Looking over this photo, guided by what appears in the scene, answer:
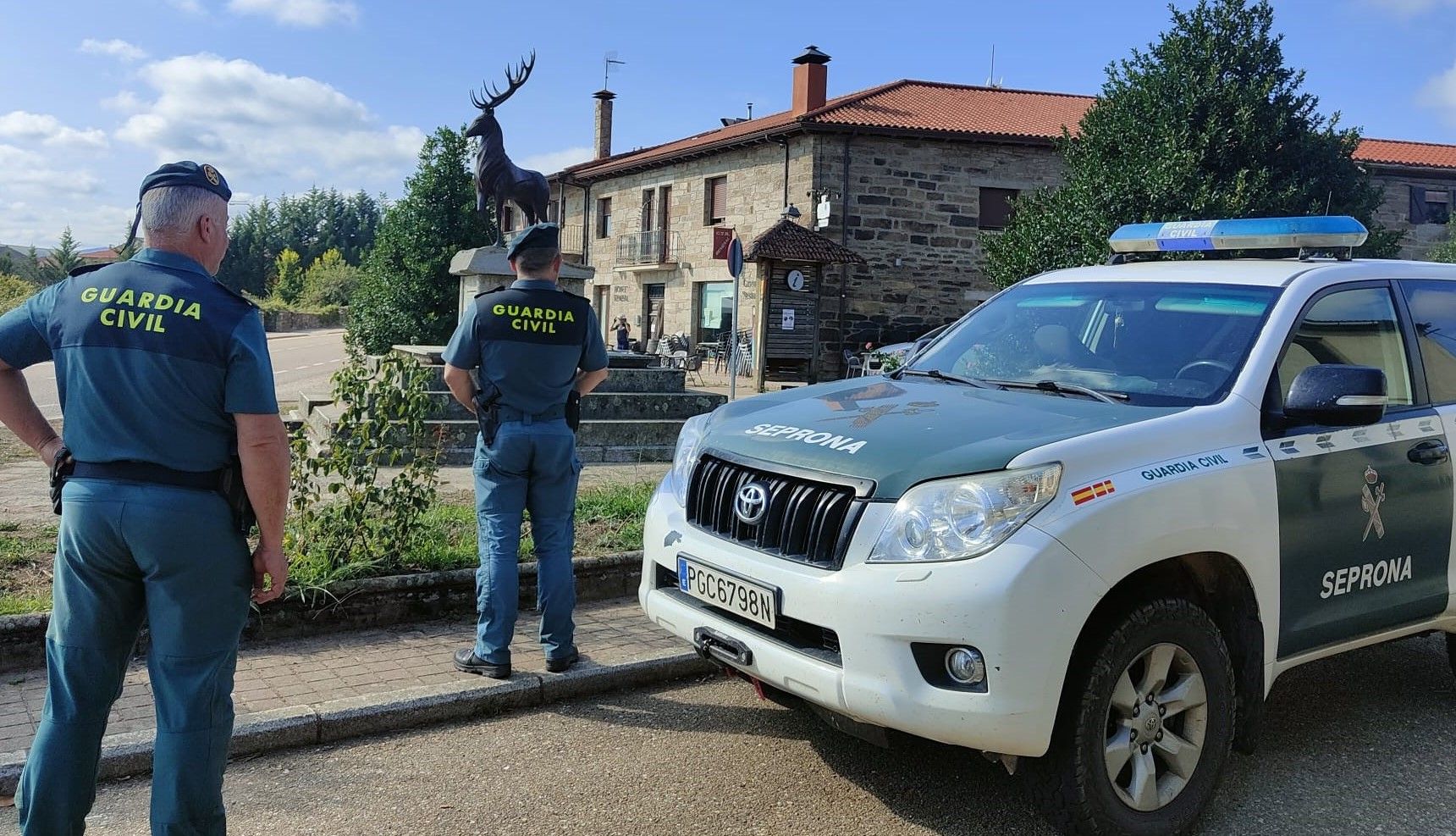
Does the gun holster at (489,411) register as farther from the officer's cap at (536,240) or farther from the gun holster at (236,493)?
the gun holster at (236,493)

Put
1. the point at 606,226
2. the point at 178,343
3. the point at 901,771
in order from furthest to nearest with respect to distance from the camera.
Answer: the point at 606,226 < the point at 901,771 < the point at 178,343

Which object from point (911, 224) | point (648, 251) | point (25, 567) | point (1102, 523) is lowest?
point (25, 567)

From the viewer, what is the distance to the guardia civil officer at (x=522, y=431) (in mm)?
4840

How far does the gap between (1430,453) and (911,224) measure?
23.8 meters

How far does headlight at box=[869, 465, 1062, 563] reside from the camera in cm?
322

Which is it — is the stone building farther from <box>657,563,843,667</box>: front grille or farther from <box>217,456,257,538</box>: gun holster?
<box>217,456,257,538</box>: gun holster

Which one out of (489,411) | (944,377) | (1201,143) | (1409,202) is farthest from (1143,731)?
(1409,202)

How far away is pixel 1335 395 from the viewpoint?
148 inches

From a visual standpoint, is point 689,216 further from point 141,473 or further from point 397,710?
point 141,473

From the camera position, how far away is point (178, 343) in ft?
9.09

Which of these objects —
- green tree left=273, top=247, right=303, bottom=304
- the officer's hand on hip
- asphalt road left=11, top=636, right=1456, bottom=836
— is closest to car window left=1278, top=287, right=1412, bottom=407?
asphalt road left=11, top=636, right=1456, bottom=836

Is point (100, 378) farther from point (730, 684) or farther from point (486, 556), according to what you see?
point (730, 684)

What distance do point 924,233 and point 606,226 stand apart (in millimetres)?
13563

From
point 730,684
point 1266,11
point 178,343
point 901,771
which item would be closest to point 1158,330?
point 901,771
